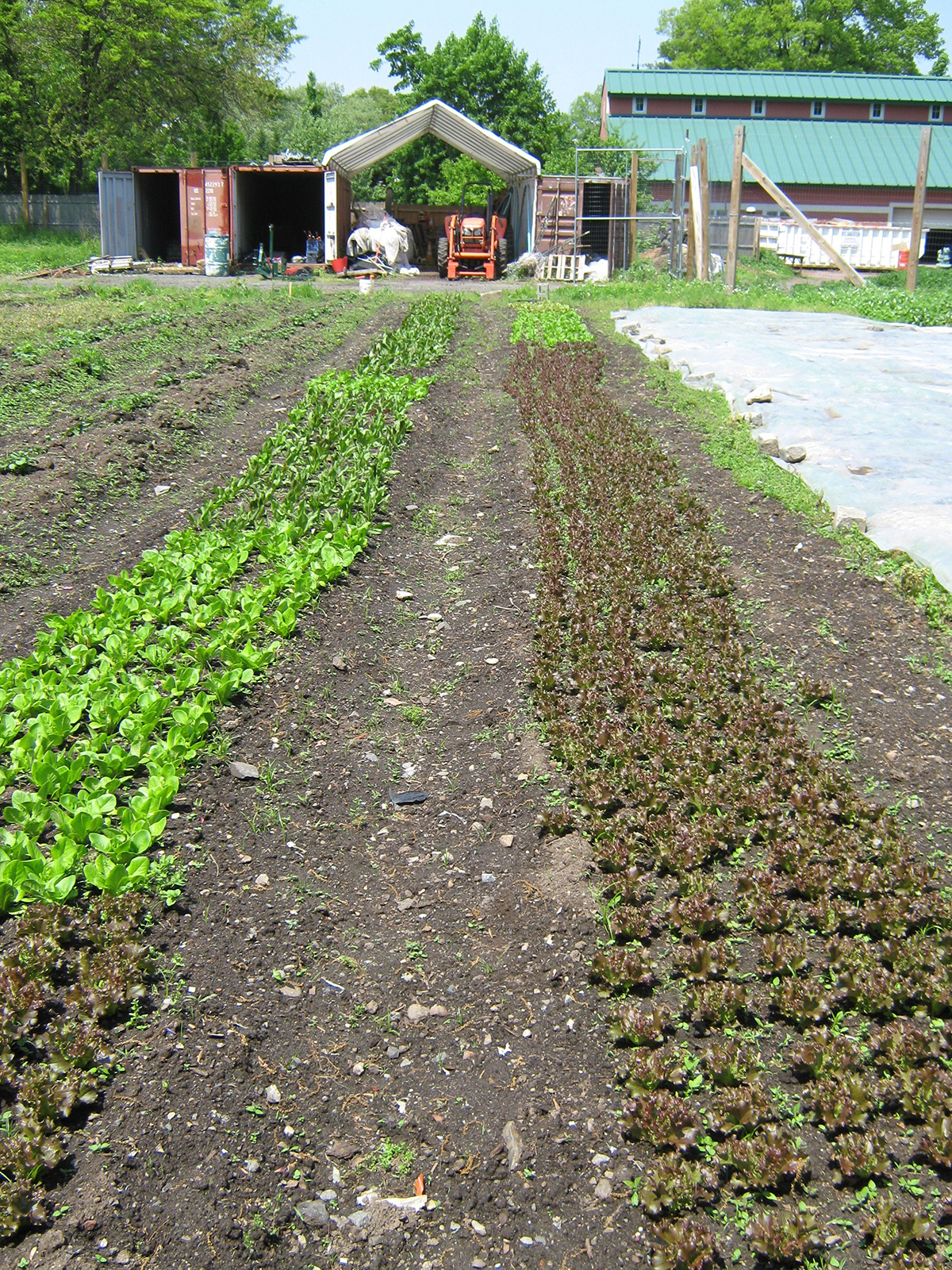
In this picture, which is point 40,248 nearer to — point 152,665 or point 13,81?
point 13,81

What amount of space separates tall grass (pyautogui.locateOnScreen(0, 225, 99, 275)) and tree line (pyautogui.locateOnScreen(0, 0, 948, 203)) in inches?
92.4

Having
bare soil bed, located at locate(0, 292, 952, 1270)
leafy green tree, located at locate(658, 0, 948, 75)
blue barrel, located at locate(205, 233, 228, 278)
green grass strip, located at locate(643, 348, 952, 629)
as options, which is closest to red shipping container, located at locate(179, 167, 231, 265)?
blue barrel, located at locate(205, 233, 228, 278)

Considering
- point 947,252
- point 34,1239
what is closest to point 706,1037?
point 34,1239

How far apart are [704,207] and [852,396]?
43.0 ft

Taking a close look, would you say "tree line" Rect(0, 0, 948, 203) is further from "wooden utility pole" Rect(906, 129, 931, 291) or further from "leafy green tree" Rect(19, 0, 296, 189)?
"wooden utility pole" Rect(906, 129, 931, 291)

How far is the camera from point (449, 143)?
27.0 meters

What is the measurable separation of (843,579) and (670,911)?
3409 mm

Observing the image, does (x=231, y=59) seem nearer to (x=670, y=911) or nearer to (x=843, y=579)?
(x=843, y=579)

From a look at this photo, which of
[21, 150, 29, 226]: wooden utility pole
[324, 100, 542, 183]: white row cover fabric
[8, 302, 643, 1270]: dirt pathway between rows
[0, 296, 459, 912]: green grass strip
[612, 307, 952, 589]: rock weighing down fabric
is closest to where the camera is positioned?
[8, 302, 643, 1270]: dirt pathway between rows

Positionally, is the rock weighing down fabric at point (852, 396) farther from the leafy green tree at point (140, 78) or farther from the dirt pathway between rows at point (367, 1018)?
the leafy green tree at point (140, 78)

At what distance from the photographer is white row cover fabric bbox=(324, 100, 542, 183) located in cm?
2552

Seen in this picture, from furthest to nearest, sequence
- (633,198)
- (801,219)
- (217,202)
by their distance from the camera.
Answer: (217,202)
(633,198)
(801,219)

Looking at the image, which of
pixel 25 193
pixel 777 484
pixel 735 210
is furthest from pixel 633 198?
pixel 25 193

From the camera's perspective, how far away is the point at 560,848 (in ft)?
14.1
